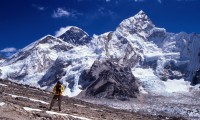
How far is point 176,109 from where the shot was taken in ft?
636

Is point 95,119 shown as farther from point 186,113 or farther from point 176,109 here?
point 176,109

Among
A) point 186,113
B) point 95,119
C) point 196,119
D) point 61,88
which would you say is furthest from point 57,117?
point 186,113

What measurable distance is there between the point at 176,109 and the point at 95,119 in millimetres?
162598

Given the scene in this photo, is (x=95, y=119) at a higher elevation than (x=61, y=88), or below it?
below

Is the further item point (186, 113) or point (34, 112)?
point (186, 113)

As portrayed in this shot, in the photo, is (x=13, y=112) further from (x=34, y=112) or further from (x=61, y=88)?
(x=61, y=88)

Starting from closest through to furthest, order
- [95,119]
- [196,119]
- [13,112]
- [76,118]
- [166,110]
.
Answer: [13,112]
[76,118]
[95,119]
[196,119]
[166,110]

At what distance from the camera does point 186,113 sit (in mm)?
174750

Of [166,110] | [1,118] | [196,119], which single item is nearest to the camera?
[1,118]

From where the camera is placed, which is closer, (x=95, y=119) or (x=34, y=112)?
(x=34, y=112)

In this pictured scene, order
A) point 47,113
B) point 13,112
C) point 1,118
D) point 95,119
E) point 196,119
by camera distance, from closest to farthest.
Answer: point 1,118
point 13,112
point 47,113
point 95,119
point 196,119

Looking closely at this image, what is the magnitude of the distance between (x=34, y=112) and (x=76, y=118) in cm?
396

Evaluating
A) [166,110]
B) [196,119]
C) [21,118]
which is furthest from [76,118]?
[166,110]

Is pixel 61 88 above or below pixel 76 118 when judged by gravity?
above
